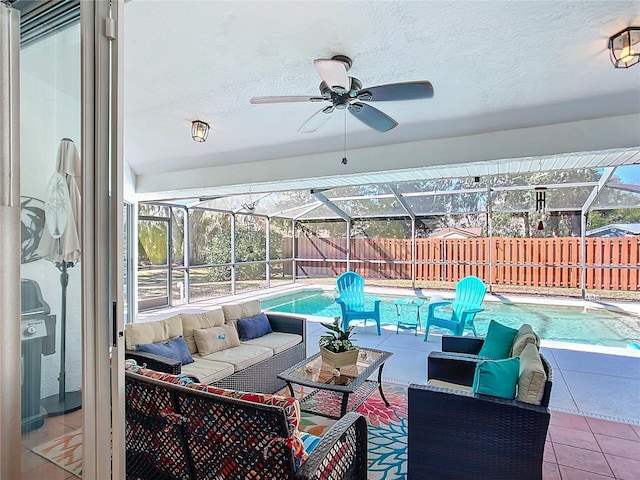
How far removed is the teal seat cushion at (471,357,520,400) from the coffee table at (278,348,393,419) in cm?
94

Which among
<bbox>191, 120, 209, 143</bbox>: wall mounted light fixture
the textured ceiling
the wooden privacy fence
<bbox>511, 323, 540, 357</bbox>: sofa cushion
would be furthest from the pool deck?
the wooden privacy fence

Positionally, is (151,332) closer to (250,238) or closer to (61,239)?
(61,239)

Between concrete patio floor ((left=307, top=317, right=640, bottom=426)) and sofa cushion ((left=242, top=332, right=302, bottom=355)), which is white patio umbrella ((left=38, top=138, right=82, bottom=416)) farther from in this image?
concrete patio floor ((left=307, top=317, right=640, bottom=426))

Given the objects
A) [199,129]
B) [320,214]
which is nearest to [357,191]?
[320,214]

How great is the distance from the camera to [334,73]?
2465 mm

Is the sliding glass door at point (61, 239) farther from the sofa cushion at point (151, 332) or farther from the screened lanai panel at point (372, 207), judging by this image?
the screened lanai panel at point (372, 207)

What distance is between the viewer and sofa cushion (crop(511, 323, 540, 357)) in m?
2.54

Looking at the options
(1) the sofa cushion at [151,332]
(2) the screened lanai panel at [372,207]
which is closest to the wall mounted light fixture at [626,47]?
(1) the sofa cushion at [151,332]

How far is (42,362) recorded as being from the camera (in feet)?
4.83

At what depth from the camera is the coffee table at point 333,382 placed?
2885 mm

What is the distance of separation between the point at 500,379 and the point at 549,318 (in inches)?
257

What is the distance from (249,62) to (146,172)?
12.4 feet

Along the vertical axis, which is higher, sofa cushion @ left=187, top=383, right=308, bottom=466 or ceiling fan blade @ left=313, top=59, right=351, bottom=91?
ceiling fan blade @ left=313, top=59, right=351, bottom=91

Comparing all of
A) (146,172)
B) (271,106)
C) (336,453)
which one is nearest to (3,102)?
(336,453)
